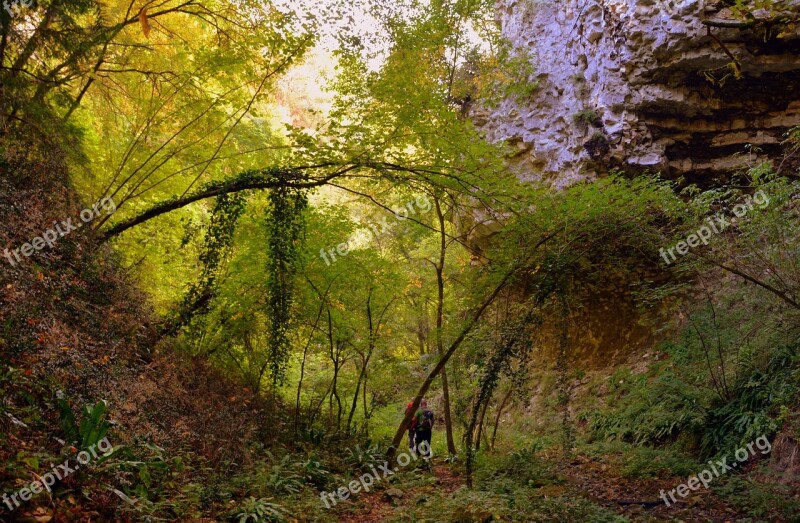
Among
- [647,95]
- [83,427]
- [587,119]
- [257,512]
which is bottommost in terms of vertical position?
[257,512]

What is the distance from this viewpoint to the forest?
5.53 m

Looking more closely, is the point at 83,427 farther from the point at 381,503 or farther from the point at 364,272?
the point at 364,272

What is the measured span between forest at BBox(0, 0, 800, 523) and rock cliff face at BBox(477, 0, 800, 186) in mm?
73

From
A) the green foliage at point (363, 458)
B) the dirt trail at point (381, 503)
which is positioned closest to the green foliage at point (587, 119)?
the dirt trail at point (381, 503)

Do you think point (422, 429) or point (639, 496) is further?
point (422, 429)

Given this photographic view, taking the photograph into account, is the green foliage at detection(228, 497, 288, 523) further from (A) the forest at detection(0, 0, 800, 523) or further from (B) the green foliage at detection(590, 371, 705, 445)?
Answer: (B) the green foliage at detection(590, 371, 705, 445)

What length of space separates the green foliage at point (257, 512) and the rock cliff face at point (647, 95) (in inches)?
423

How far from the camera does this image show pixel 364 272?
9.80 metres

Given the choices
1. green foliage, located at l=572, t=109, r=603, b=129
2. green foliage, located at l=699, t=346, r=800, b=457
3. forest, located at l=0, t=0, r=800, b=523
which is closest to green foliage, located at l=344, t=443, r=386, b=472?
forest, located at l=0, t=0, r=800, b=523

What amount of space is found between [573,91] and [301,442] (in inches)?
449

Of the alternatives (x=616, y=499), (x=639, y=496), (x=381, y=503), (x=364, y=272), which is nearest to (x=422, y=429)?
(x=381, y=503)

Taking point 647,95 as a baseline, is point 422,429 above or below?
below

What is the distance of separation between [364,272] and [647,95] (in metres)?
8.40

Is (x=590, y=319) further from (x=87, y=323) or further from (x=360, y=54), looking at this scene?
(x=87, y=323)
